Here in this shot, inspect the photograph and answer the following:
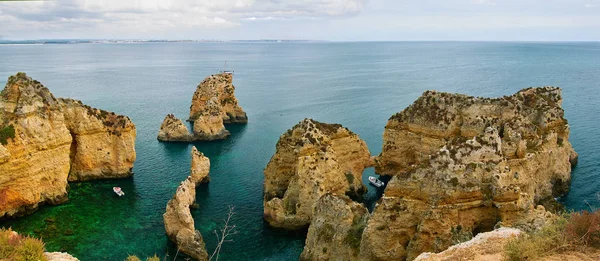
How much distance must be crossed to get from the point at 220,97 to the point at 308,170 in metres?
49.6

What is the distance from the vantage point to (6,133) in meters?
37.9

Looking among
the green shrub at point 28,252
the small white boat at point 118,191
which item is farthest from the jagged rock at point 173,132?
the green shrub at point 28,252

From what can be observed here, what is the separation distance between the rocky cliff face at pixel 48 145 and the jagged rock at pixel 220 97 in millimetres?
31182

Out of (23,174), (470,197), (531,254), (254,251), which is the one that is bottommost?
(254,251)

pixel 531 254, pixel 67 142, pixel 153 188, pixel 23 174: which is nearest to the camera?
pixel 531 254

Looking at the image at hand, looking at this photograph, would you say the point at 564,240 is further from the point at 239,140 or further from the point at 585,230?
the point at 239,140

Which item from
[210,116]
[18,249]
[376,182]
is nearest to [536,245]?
[18,249]

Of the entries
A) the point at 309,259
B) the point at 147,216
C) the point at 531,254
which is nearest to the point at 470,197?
the point at 531,254

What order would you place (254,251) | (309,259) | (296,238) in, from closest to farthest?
(309,259) → (254,251) → (296,238)

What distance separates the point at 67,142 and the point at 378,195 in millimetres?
32356

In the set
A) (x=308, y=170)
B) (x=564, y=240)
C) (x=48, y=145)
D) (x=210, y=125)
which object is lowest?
(x=210, y=125)

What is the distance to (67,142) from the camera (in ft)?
142

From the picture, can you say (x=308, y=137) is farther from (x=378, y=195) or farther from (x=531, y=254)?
(x=531, y=254)

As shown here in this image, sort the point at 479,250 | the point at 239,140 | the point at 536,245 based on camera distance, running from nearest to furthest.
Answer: the point at 536,245 → the point at 479,250 → the point at 239,140
